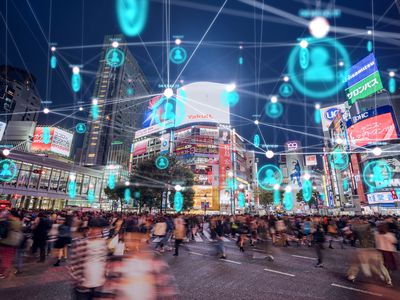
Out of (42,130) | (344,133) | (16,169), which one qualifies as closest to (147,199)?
(16,169)

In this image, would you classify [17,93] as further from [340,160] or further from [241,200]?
[340,160]

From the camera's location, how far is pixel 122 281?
282 cm

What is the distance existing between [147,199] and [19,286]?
33641 millimetres

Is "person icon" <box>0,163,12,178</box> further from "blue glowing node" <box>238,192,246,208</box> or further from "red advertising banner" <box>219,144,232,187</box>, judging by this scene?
"blue glowing node" <box>238,192,246,208</box>

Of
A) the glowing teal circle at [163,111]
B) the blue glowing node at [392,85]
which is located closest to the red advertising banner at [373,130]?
the blue glowing node at [392,85]

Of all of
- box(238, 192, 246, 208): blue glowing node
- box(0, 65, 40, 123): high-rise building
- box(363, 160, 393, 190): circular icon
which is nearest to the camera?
box(363, 160, 393, 190): circular icon

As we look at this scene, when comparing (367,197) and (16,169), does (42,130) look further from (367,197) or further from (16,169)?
(367,197)

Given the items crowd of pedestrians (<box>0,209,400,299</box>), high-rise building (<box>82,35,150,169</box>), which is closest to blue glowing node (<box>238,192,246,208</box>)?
crowd of pedestrians (<box>0,209,400,299</box>)

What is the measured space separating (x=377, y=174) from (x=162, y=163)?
41590 mm

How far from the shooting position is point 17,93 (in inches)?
3270

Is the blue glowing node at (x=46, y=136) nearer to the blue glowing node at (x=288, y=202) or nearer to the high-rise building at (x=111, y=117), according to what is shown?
the high-rise building at (x=111, y=117)

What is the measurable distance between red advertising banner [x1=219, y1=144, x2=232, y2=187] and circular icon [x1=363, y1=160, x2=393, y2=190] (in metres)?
35.0

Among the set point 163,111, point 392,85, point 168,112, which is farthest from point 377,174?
point 163,111

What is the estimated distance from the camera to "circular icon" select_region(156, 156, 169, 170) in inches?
1485
